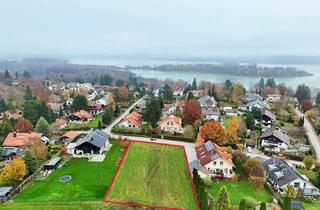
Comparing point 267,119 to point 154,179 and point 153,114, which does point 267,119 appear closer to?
point 153,114

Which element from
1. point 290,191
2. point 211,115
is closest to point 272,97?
point 211,115

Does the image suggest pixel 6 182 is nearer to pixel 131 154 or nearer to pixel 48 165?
pixel 48 165

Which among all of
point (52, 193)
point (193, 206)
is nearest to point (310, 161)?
point (193, 206)

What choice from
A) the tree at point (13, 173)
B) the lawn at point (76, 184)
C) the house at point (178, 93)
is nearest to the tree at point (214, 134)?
the lawn at point (76, 184)

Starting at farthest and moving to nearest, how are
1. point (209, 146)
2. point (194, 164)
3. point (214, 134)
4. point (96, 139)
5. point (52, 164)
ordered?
point (214, 134) → point (96, 139) → point (209, 146) → point (52, 164) → point (194, 164)

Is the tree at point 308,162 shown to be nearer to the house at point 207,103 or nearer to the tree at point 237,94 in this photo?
the house at point 207,103

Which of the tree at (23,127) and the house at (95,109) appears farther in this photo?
the house at (95,109)
